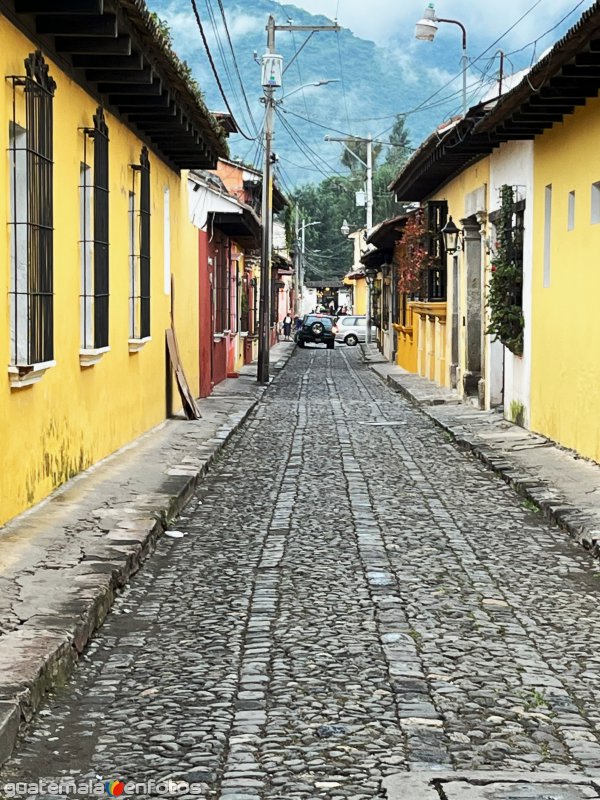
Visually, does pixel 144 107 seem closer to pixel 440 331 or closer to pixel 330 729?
pixel 330 729

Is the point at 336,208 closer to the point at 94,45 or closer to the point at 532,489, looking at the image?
the point at 532,489

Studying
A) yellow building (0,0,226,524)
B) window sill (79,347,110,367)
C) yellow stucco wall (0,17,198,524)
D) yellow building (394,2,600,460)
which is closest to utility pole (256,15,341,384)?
yellow building (394,2,600,460)

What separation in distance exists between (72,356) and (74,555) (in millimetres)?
3382

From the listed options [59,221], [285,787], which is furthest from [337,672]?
[59,221]

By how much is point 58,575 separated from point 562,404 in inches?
330

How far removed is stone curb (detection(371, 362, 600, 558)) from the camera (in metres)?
9.03

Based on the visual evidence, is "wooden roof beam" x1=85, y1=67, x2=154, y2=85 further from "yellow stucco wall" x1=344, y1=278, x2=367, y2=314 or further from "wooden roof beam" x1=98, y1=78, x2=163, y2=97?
"yellow stucco wall" x1=344, y1=278, x2=367, y2=314

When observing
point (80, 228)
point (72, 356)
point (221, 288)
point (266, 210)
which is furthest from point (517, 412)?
point (266, 210)

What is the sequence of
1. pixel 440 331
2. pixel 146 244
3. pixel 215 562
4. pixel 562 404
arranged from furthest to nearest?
pixel 440 331, pixel 146 244, pixel 562 404, pixel 215 562

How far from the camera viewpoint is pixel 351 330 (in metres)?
63.6

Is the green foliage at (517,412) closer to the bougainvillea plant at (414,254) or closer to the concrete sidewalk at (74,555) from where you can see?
the concrete sidewalk at (74,555)

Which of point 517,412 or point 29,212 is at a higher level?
point 29,212

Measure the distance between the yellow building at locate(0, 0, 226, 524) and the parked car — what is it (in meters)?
46.7

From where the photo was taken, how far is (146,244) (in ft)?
50.4
